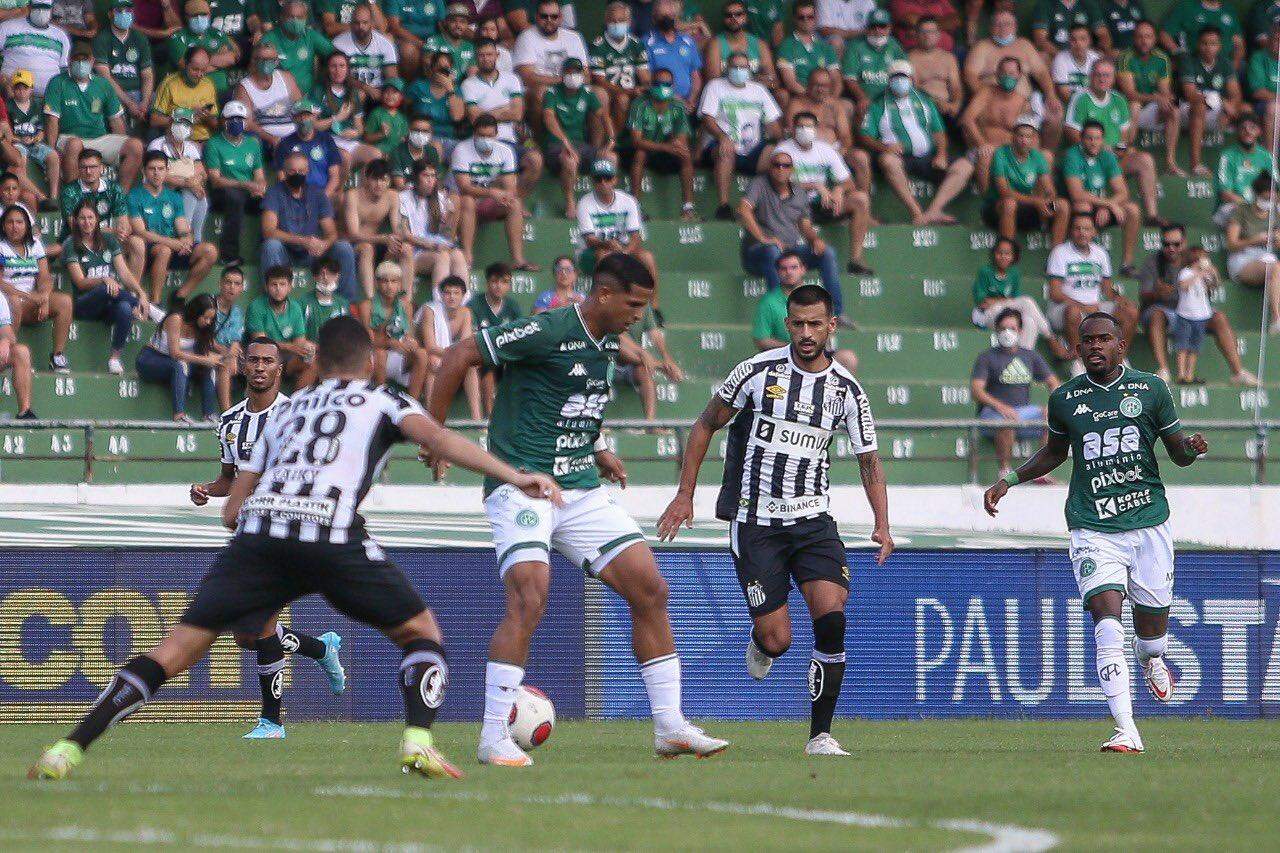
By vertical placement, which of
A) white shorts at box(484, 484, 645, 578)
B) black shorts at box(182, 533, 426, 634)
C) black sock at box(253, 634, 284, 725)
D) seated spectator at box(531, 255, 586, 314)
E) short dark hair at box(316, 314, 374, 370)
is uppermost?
short dark hair at box(316, 314, 374, 370)

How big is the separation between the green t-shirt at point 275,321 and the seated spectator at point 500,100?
3833 millimetres

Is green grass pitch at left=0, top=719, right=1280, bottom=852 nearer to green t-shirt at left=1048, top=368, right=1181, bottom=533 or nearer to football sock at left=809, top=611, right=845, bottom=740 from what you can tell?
football sock at left=809, top=611, right=845, bottom=740

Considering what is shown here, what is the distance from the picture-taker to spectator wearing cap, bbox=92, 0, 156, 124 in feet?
64.5

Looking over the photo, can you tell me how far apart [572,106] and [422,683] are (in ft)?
46.3

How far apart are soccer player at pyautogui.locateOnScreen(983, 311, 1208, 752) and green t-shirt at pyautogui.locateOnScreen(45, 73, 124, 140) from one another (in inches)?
451

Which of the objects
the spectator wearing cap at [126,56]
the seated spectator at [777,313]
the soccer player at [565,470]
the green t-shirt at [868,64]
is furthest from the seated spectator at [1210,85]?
the soccer player at [565,470]

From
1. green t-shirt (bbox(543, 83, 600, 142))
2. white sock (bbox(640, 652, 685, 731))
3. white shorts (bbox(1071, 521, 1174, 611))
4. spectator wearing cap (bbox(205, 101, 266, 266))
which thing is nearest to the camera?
white sock (bbox(640, 652, 685, 731))

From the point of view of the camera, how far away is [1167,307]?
836 inches

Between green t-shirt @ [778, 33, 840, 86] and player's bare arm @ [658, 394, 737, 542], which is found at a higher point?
green t-shirt @ [778, 33, 840, 86]

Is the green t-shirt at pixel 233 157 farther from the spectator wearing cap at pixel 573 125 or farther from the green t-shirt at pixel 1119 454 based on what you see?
the green t-shirt at pixel 1119 454

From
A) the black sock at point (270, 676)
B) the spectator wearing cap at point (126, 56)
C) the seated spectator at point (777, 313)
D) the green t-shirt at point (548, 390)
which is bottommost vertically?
the black sock at point (270, 676)

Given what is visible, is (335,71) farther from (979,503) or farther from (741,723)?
(741,723)

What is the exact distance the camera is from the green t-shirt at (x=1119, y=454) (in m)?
10.4

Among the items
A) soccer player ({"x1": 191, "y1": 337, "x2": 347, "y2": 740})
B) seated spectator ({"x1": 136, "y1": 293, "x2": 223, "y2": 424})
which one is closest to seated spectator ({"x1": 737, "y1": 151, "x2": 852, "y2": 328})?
seated spectator ({"x1": 136, "y1": 293, "x2": 223, "y2": 424})
